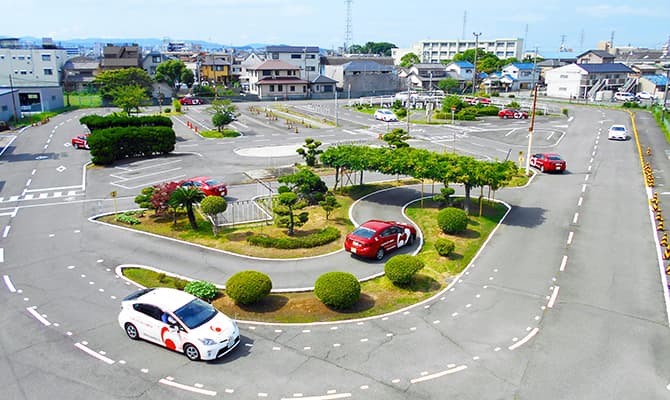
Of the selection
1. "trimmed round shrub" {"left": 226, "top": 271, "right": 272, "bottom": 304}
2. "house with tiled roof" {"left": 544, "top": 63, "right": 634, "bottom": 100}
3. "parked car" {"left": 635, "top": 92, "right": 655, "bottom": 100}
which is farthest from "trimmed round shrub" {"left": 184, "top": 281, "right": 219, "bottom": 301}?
"parked car" {"left": 635, "top": 92, "right": 655, "bottom": 100}

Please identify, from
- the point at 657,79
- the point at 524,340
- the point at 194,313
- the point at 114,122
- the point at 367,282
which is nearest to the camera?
the point at 194,313

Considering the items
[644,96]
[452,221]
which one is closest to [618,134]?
[452,221]

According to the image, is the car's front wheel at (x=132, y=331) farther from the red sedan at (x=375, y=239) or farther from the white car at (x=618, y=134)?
the white car at (x=618, y=134)

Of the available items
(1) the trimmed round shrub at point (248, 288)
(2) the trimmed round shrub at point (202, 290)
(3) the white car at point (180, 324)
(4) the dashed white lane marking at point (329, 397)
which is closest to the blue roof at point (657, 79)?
(1) the trimmed round shrub at point (248, 288)

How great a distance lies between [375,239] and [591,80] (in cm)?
9501

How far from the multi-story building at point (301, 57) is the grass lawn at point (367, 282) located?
82.4 meters

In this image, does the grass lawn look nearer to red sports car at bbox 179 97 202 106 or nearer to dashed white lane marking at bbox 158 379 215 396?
dashed white lane marking at bbox 158 379 215 396

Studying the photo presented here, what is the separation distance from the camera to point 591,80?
99062mm

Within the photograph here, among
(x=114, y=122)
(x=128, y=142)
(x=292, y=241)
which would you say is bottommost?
(x=292, y=241)

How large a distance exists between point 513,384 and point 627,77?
108966mm

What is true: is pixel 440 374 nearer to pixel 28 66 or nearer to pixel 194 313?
pixel 194 313

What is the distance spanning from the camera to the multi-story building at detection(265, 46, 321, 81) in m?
106

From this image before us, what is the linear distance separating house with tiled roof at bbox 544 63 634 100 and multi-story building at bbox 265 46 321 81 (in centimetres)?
5142

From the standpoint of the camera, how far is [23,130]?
59.9 m
